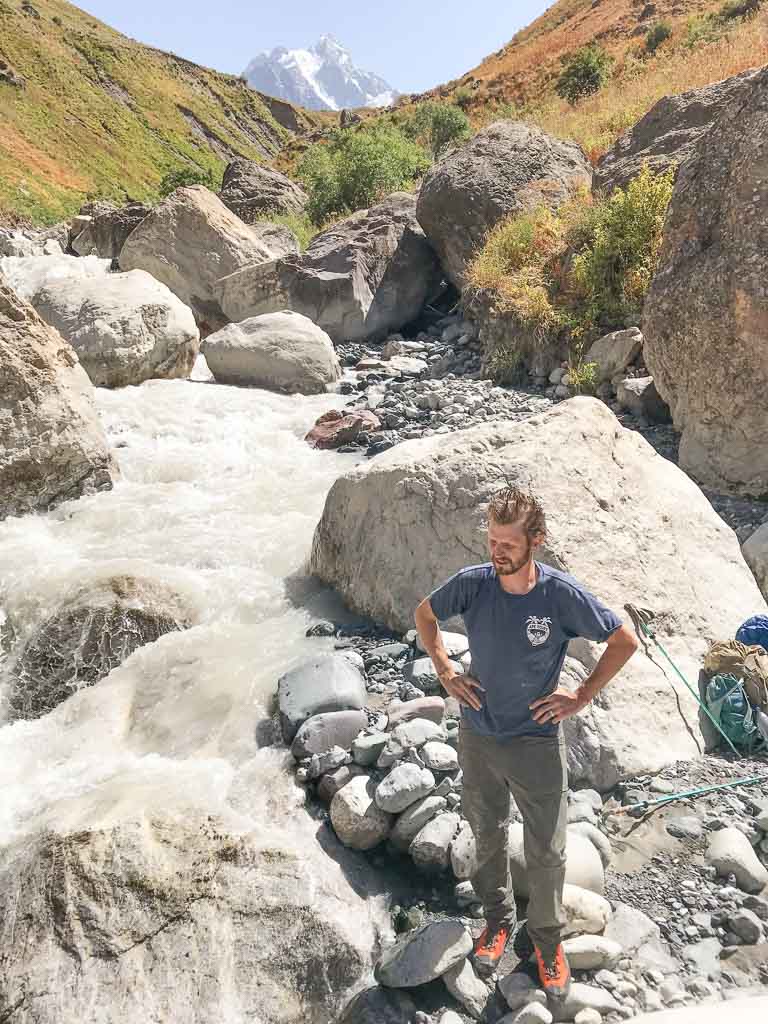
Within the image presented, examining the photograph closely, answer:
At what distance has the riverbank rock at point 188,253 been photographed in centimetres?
1480

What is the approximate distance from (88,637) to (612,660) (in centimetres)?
404

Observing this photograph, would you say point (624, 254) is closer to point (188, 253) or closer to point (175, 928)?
point (188, 253)

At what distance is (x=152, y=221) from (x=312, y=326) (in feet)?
18.0

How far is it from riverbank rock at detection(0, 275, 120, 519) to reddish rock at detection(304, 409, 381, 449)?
2688mm

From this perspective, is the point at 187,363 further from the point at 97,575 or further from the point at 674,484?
the point at 674,484

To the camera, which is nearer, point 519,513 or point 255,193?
point 519,513

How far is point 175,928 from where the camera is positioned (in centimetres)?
286

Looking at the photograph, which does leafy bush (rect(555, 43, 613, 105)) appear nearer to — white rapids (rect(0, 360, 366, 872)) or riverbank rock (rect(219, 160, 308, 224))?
riverbank rock (rect(219, 160, 308, 224))

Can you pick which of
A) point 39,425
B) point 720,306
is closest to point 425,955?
point 39,425

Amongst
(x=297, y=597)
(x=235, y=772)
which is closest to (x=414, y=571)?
(x=297, y=597)

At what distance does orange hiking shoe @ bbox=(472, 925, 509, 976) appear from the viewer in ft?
9.04

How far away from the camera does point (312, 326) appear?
12.0 m

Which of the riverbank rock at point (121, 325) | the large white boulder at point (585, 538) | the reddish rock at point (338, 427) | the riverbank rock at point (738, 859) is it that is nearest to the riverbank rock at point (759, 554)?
the large white boulder at point (585, 538)

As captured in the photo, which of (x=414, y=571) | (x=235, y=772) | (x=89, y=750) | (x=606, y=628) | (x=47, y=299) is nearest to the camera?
(x=606, y=628)
